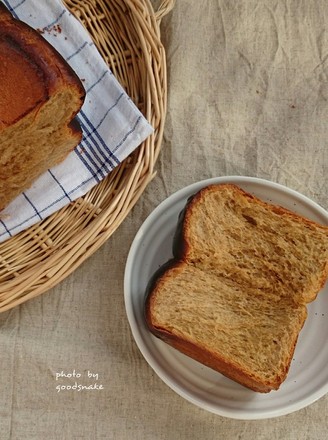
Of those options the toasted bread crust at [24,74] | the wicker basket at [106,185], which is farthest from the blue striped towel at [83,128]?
the toasted bread crust at [24,74]

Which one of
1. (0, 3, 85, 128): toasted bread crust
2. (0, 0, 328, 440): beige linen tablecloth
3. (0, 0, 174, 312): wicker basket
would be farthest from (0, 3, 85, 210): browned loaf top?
(0, 0, 328, 440): beige linen tablecloth

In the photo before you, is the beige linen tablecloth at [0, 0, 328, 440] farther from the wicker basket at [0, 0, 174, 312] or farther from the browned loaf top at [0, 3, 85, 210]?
the browned loaf top at [0, 3, 85, 210]

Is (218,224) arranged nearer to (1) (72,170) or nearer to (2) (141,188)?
(2) (141,188)

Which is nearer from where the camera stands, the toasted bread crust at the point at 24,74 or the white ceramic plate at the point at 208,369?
the toasted bread crust at the point at 24,74

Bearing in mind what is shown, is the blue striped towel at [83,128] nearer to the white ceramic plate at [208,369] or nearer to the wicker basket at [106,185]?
the wicker basket at [106,185]

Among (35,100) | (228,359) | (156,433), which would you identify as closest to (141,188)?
(35,100)

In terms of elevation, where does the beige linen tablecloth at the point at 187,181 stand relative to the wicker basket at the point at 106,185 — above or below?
below
